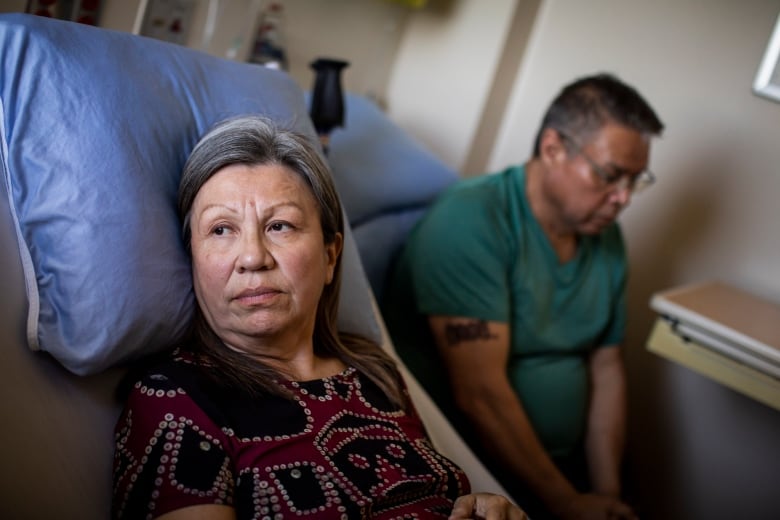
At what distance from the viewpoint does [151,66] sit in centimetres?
102

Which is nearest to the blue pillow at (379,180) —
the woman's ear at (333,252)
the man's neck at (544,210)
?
the man's neck at (544,210)

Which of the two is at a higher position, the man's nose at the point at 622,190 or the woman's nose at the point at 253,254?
the man's nose at the point at 622,190

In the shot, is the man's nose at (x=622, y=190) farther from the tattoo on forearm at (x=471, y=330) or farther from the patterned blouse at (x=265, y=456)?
the patterned blouse at (x=265, y=456)

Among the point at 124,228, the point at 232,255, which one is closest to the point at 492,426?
the point at 232,255

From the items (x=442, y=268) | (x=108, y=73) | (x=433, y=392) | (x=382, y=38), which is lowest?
(x=433, y=392)

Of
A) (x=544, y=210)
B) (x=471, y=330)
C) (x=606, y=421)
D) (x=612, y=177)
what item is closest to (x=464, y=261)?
(x=471, y=330)

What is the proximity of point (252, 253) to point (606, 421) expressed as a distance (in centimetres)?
122

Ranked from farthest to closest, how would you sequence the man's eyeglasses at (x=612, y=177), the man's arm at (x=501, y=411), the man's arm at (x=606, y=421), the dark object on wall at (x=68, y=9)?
the man's arm at (x=606, y=421)
the man's eyeglasses at (x=612, y=177)
the man's arm at (x=501, y=411)
the dark object on wall at (x=68, y=9)

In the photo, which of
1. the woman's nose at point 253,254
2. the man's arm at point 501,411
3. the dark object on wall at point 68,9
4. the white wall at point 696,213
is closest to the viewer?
the woman's nose at point 253,254

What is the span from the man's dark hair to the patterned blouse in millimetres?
947

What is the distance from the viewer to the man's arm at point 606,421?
172cm

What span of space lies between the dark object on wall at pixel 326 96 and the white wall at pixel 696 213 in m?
1.09

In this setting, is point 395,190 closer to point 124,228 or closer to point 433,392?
point 433,392

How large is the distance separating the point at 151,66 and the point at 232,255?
1.10ft
